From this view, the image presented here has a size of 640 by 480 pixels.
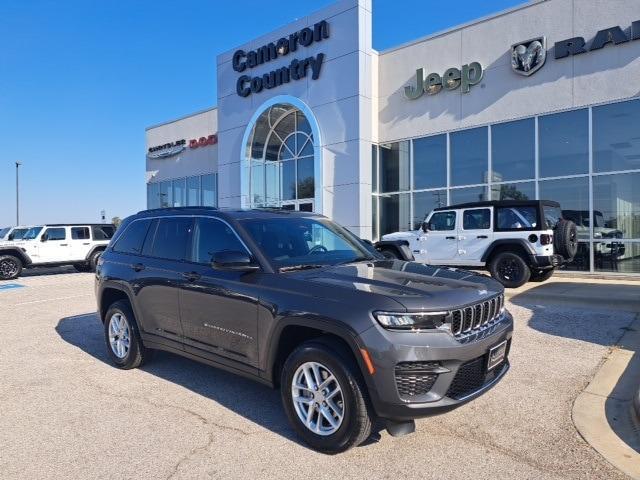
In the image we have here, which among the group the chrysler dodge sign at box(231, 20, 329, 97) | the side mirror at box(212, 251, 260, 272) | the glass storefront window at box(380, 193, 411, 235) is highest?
the chrysler dodge sign at box(231, 20, 329, 97)

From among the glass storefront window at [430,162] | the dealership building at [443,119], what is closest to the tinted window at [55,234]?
the dealership building at [443,119]

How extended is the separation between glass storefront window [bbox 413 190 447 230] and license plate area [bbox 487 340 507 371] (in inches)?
496

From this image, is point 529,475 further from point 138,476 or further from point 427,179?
point 427,179

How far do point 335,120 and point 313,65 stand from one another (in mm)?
2345

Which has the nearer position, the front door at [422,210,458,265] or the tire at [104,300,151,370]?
the tire at [104,300,151,370]

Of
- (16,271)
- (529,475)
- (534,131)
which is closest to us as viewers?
(529,475)

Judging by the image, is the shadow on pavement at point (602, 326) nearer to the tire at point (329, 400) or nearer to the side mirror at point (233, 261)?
the tire at point (329, 400)

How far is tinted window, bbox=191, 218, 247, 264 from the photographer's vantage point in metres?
4.30

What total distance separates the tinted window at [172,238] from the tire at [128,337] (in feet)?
2.65

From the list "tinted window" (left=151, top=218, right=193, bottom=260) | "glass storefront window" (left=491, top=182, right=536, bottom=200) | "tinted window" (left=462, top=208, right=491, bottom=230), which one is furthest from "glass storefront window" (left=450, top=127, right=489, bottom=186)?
"tinted window" (left=151, top=218, right=193, bottom=260)

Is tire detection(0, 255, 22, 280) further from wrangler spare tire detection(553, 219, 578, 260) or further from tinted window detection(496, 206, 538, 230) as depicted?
wrangler spare tire detection(553, 219, 578, 260)

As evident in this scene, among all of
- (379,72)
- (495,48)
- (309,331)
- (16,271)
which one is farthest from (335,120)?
(309,331)

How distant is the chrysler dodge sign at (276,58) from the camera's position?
703 inches

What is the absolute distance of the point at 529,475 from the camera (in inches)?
119
